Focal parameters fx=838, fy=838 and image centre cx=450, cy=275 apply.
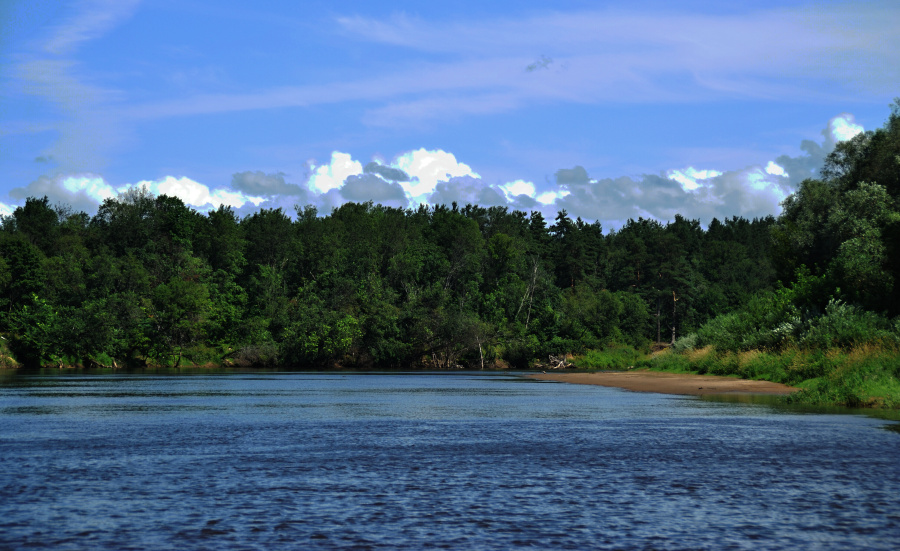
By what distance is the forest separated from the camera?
257 ft

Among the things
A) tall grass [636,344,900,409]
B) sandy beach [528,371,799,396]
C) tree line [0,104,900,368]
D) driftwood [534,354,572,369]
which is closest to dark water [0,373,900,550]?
tall grass [636,344,900,409]

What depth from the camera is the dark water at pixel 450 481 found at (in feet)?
46.0

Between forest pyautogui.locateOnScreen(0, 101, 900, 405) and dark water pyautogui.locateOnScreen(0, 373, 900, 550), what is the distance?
40.9 metres

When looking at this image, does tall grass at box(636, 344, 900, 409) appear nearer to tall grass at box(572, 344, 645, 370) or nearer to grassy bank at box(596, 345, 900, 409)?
grassy bank at box(596, 345, 900, 409)

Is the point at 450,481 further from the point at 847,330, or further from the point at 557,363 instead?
the point at 557,363

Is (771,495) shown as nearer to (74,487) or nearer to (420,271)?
(74,487)

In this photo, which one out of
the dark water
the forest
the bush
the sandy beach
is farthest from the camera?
the forest

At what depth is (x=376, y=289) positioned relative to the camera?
138 meters

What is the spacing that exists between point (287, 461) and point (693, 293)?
157m

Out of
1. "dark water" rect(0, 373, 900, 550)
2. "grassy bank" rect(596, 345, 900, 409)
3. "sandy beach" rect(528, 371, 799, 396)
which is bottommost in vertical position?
"dark water" rect(0, 373, 900, 550)

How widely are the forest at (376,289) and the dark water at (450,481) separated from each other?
40.9 metres

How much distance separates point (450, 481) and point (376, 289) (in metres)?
119

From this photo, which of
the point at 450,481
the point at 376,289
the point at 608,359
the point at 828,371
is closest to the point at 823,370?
the point at 828,371

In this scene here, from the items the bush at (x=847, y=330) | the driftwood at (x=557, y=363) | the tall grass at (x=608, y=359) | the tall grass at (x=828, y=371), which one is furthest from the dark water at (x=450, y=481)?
the tall grass at (x=608, y=359)
